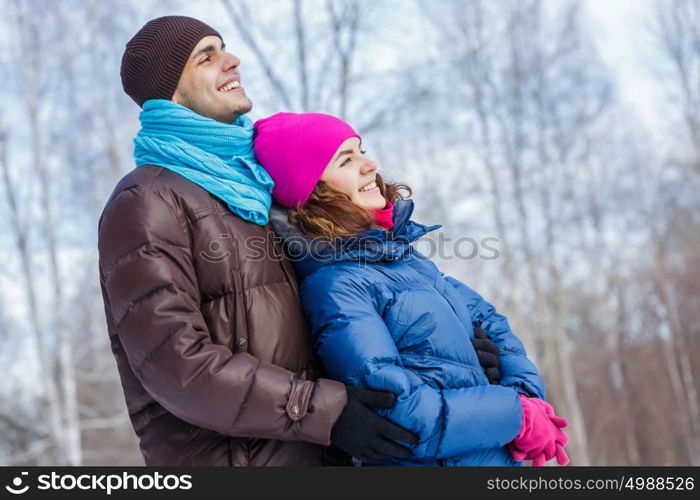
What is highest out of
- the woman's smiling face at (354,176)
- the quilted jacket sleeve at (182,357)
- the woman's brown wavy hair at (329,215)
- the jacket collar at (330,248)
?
the woman's smiling face at (354,176)

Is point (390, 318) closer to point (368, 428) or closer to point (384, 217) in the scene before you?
point (368, 428)

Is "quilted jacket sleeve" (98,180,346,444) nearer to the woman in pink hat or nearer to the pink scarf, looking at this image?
the woman in pink hat

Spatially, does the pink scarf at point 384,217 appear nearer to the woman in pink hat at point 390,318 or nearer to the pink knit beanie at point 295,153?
the woman in pink hat at point 390,318

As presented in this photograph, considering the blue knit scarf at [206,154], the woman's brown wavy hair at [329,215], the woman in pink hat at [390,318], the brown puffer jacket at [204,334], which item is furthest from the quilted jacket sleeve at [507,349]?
the blue knit scarf at [206,154]

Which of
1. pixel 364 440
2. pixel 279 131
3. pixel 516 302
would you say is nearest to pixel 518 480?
pixel 364 440

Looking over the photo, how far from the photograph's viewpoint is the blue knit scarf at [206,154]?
223 centimetres

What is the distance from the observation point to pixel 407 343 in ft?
7.25

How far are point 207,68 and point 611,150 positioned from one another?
1757cm

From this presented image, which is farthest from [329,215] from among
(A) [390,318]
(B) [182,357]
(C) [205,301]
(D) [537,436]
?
(D) [537,436]

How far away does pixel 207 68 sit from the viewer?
2.48m

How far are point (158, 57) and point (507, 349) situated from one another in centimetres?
173

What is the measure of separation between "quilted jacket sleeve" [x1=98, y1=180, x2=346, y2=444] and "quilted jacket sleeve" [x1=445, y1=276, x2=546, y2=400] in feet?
2.59

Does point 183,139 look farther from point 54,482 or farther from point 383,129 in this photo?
point 383,129

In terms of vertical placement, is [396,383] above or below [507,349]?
below
